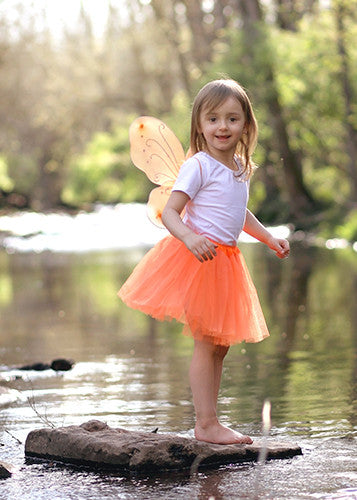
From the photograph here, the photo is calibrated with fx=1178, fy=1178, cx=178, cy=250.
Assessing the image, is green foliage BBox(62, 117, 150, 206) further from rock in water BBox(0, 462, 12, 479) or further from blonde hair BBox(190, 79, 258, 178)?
rock in water BBox(0, 462, 12, 479)

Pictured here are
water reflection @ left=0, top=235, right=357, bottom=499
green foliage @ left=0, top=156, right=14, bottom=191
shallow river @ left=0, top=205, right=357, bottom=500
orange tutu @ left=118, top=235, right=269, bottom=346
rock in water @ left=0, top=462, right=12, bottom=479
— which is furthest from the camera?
green foliage @ left=0, top=156, right=14, bottom=191

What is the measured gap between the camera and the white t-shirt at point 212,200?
5773 millimetres

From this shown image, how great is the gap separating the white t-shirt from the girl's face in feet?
0.24

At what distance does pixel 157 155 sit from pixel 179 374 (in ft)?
9.60

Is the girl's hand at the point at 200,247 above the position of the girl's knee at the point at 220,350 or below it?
above

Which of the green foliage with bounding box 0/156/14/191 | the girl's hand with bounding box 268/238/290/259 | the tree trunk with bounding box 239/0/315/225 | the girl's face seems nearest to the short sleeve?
the girl's face

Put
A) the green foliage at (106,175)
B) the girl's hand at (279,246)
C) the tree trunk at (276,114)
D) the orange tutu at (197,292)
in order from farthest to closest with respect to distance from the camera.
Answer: the green foliage at (106,175) < the tree trunk at (276,114) < the girl's hand at (279,246) < the orange tutu at (197,292)

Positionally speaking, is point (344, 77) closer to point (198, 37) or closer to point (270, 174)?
point (270, 174)

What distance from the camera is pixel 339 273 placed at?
18.8m

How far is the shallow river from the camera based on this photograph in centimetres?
510

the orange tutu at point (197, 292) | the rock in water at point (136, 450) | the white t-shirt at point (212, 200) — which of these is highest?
the white t-shirt at point (212, 200)

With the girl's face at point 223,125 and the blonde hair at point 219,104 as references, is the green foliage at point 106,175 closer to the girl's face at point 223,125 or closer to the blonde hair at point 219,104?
the blonde hair at point 219,104

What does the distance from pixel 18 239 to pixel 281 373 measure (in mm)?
28083

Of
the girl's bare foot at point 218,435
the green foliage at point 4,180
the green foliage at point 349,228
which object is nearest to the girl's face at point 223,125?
the girl's bare foot at point 218,435
